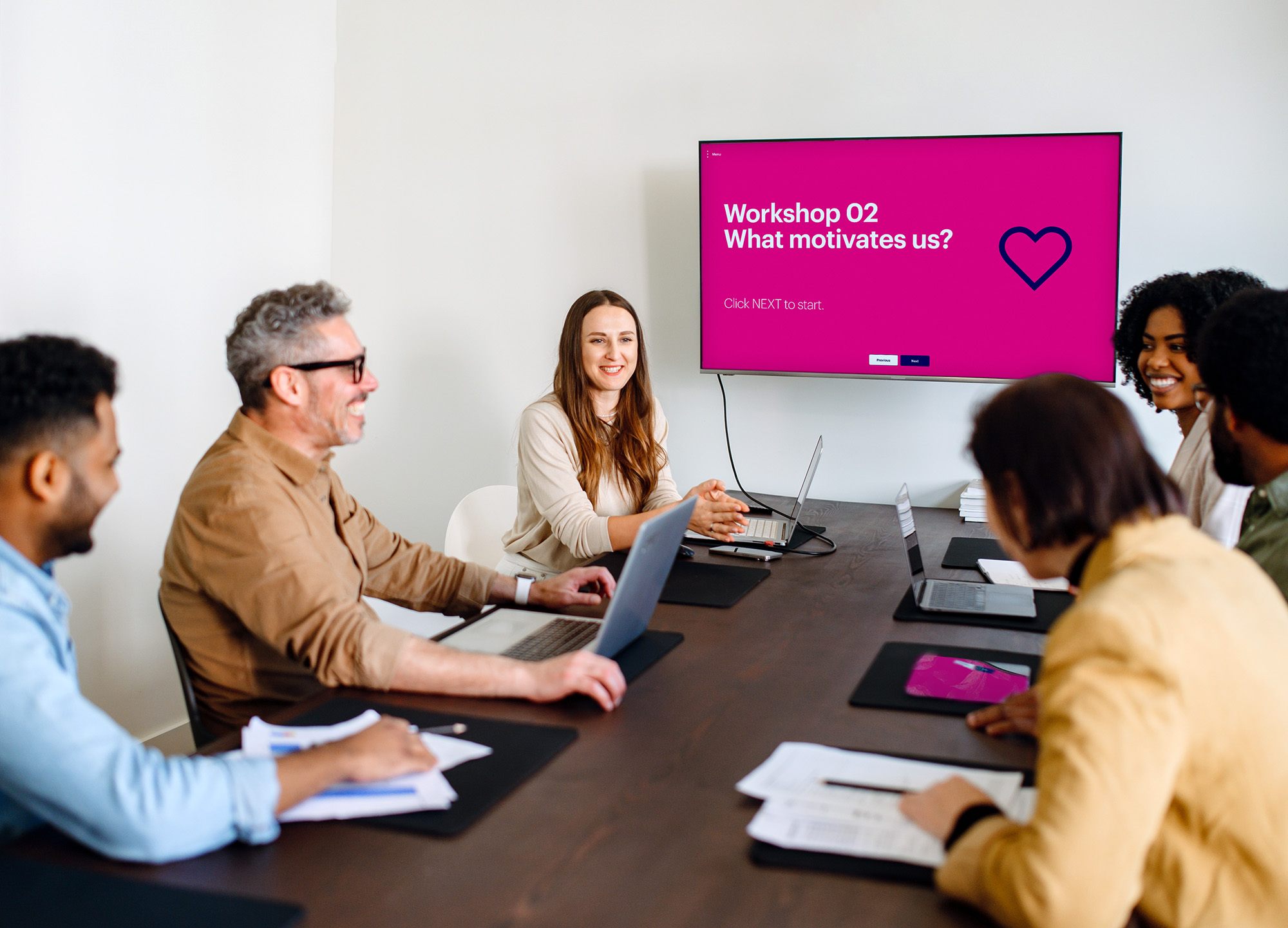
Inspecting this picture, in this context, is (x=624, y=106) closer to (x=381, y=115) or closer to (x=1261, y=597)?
(x=381, y=115)

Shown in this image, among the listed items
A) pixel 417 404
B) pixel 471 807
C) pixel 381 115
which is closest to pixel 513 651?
pixel 471 807

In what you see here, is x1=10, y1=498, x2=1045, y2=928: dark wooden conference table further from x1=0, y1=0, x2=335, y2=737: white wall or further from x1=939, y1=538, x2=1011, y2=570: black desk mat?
x1=0, y1=0, x2=335, y2=737: white wall

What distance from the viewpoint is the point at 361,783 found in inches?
50.2

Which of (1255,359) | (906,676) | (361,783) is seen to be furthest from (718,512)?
(361,783)

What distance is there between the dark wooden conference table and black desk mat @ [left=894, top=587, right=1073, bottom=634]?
119 mm

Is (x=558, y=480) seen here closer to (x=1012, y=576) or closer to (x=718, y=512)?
(x=718, y=512)

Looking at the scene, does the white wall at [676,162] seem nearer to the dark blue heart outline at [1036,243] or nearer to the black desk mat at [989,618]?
the dark blue heart outline at [1036,243]

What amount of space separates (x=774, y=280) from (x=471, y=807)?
2.50 metres

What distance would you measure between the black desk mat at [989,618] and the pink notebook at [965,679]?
0.25 metres

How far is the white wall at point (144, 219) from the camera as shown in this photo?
9.36 ft

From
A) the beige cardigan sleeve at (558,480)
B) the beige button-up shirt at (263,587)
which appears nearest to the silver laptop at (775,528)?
the beige cardigan sleeve at (558,480)

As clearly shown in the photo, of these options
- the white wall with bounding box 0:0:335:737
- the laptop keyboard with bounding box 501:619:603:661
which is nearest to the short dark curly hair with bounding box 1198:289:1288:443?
the laptop keyboard with bounding box 501:619:603:661

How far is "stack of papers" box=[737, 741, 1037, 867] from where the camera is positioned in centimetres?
115

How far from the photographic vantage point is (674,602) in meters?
2.19
